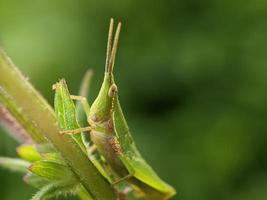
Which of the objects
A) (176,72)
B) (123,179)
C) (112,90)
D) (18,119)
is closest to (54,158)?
(18,119)

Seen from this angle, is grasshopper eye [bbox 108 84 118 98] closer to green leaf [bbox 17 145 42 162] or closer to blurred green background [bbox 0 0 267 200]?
green leaf [bbox 17 145 42 162]

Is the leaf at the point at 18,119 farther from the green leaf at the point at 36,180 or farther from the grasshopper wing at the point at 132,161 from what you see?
the grasshopper wing at the point at 132,161

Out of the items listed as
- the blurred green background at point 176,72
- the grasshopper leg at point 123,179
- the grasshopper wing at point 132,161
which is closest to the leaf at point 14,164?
the grasshopper leg at point 123,179

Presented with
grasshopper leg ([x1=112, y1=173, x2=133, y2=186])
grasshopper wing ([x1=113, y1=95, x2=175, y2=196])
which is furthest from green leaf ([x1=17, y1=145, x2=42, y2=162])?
grasshopper wing ([x1=113, y1=95, x2=175, y2=196])

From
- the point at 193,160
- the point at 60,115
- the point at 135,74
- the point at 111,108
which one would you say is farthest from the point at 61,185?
the point at 135,74

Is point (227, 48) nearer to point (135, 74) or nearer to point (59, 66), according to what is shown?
point (135, 74)

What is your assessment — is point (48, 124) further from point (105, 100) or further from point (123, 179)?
point (105, 100)

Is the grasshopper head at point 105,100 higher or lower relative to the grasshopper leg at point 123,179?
higher
